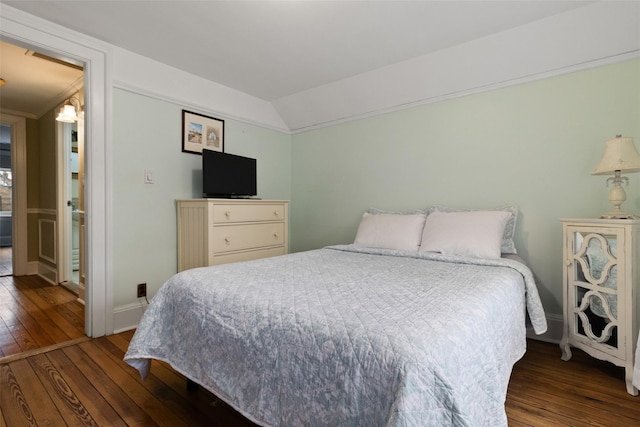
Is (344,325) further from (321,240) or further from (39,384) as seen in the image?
(321,240)

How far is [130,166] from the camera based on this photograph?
8.16 feet

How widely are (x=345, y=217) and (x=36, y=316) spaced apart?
2.82 metres

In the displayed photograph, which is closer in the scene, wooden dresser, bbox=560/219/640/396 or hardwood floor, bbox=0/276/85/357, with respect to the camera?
wooden dresser, bbox=560/219/640/396

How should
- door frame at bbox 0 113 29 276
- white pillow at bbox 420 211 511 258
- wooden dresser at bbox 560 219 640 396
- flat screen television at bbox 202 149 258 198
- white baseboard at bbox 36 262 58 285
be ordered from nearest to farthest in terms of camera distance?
1. wooden dresser at bbox 560 219 640 396
2. white pillow at bbox 420 211 511 258
3. flat screen television at bbox 202 149 258 198
4. white baseboard at bbox 36 262 58 285
5. door frame at bbox 0 113 29 276

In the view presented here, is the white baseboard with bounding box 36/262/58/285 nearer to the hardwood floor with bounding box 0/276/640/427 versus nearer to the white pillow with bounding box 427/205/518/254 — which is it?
the hardwood floor with bounding box 0/276/640/427

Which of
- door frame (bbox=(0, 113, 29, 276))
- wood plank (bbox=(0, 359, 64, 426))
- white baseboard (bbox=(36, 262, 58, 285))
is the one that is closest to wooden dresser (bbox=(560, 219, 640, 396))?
wood plank (bbox=(0, 359, 64, 426))

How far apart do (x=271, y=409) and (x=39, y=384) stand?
1.48m

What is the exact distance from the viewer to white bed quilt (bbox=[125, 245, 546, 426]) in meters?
0.82

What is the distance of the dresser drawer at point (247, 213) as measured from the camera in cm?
257

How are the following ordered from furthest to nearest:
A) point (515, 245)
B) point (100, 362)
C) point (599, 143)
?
point (515, 245) → point (599, 143) → point (100, 362)

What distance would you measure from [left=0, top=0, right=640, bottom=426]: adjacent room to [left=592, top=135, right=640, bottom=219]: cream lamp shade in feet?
0.04

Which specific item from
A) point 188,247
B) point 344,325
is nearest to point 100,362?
point 188,247

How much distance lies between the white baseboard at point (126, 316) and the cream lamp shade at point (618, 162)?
3.17m

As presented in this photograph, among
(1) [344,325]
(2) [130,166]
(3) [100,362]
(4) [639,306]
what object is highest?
(2) [130,166]
